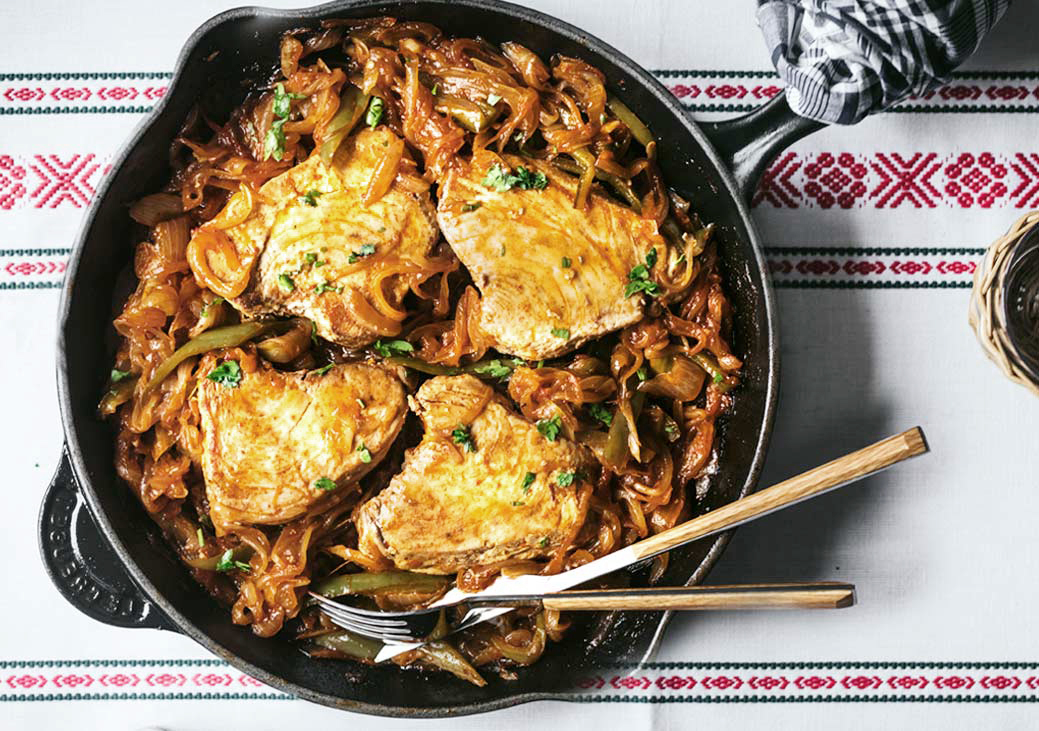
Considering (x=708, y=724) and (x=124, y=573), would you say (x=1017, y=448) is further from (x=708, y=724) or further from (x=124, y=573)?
(x=124, y=573)

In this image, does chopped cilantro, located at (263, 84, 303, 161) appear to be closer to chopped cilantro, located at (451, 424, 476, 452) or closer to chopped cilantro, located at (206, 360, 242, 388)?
chopped cilantro, located at (206, 360, 242, 388)

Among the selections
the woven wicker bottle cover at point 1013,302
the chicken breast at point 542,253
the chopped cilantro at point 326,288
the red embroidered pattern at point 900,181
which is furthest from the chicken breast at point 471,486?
the woven wicker bottle cover at point 1013,302

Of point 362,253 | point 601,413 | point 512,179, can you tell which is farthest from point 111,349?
point 601,413

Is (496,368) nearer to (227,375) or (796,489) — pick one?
(227,375)

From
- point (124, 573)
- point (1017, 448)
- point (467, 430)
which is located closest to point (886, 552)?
point (1017, 448)

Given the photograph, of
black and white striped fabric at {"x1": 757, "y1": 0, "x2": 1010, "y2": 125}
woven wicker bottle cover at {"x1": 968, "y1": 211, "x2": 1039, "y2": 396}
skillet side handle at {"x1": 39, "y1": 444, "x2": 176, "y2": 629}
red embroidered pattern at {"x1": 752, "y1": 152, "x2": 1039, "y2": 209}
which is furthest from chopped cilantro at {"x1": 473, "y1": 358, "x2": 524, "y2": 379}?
woven wicker bottle cover at {"x1": 968, "y1": 211, "x2": 1039, "y2": 396}

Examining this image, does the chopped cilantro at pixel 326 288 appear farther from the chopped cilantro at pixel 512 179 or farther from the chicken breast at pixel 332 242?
the chopped cilantro at pixel 512 179
